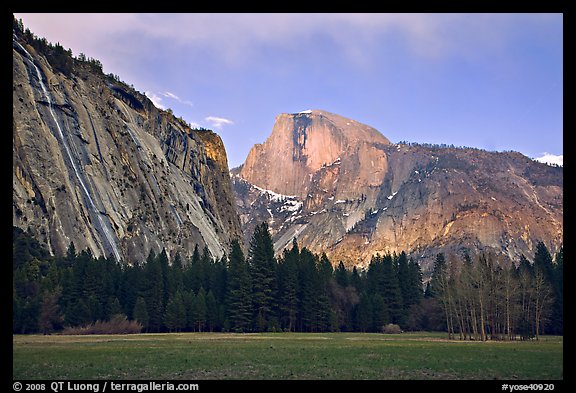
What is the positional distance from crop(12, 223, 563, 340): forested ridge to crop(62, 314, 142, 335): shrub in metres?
0.60

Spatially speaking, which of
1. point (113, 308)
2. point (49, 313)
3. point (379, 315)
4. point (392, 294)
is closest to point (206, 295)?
point (113, 308)

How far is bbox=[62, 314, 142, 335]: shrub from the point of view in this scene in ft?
203

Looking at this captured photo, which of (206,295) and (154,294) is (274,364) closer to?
(206,295)

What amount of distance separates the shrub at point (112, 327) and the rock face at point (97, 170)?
34.0m

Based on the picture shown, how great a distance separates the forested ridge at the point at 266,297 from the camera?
206 feet

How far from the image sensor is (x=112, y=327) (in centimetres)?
6375

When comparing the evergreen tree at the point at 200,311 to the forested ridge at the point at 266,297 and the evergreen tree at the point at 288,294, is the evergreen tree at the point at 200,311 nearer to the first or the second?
the forested ridge at the point at 266,297

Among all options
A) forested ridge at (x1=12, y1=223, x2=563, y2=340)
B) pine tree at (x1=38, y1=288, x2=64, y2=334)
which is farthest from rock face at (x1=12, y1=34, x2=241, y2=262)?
pine tree at (x1=38, y1=288, x2=64, y2=334)

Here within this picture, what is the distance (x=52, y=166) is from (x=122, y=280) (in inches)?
1559

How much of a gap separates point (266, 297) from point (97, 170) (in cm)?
6270

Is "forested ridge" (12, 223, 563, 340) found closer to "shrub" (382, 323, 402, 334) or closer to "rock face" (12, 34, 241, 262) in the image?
"shrub" (382, 323, 402, 334)
